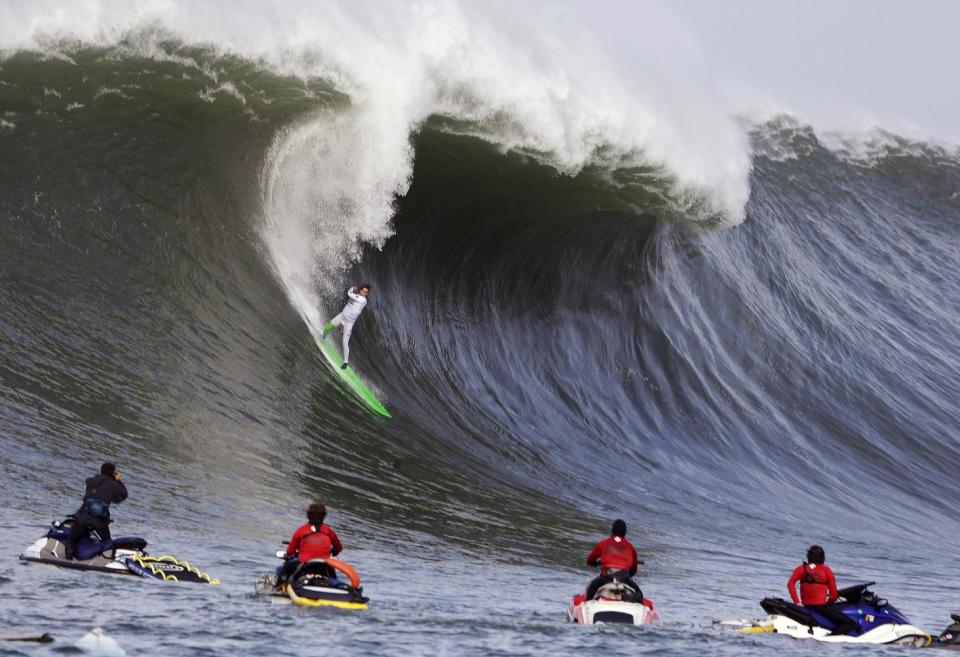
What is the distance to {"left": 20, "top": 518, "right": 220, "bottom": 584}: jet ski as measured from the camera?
841 centimetres

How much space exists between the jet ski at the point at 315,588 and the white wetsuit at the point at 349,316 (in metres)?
6.55

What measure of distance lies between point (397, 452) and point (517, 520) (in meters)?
1.64

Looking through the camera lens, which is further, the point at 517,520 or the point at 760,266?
the point at 760,266

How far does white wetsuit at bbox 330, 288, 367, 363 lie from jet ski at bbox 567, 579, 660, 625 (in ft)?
21.0

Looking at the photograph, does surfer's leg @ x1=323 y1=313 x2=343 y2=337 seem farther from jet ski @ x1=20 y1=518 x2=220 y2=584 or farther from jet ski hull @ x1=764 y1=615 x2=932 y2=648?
jet ski hull @ x1=764 y1=615 x2=932 y2=648

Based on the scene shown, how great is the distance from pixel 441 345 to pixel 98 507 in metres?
8.67

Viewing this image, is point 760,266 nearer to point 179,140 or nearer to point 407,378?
point 407,378

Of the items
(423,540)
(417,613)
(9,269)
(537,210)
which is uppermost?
(537,210)

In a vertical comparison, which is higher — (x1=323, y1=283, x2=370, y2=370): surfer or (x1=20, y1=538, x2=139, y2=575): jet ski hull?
(x1=323, y1=283, x2=370, y2=370): surfer

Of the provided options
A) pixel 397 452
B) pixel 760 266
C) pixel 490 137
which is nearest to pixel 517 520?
pixel 397 452

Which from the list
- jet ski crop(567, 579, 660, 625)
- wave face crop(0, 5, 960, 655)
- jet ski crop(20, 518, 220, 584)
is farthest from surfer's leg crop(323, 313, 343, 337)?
jet ski crop(567, 579, 660, 625)

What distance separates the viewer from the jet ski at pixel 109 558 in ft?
27.6

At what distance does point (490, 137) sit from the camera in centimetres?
1847

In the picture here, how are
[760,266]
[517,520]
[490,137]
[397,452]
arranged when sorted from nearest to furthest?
[517,520], [397,452], [490,137], [760,266]
